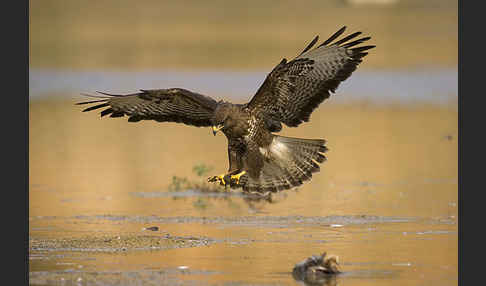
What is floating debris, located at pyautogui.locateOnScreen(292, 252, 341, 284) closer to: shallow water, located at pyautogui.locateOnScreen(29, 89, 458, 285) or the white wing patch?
shallow water, located at pyautogui.locateOnScreen(29, 89, 458, 285)

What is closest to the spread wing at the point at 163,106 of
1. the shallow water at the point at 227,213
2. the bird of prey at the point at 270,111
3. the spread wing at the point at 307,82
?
the bird of prey at the point at 270,111

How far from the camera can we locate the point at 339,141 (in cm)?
1722

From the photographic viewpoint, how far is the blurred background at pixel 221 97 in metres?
12.5

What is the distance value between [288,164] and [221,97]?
1265cm

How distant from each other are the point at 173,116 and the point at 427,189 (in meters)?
3.25

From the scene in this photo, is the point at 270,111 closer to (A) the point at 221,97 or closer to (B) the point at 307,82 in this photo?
(B) the point at 307,82

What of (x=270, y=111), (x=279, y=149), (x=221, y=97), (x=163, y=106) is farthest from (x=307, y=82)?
(x=221, y=97)

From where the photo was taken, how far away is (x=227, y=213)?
1155 cm

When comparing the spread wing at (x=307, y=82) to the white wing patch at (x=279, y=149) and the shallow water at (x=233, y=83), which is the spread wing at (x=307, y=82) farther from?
the shallow water at (x=233, y=83)

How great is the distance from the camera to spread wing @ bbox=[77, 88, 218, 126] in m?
10.7

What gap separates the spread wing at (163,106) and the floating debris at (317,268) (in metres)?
2.43

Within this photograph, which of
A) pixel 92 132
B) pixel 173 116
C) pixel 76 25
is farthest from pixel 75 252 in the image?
pixel 76 25

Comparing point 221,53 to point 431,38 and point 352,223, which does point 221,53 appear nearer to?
point 431,38

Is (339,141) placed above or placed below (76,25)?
below
